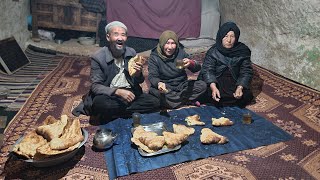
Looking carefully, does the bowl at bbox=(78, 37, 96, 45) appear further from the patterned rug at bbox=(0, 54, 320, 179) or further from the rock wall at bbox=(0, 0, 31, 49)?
the patterned rug at bbox=(0, 54, 320, 179)

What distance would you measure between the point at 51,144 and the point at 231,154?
191 centimetres

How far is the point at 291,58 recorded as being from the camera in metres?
5.40

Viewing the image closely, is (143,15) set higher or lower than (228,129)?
higher

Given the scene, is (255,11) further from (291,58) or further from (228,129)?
(228,129)

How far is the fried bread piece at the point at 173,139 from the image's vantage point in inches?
111

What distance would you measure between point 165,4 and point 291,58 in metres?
4.15

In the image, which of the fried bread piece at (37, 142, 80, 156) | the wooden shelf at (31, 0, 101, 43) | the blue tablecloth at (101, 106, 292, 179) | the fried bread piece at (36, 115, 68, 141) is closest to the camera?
the fried bread piece at (37, 142, 80, 156)

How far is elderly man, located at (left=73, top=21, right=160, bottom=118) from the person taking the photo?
11.2ft

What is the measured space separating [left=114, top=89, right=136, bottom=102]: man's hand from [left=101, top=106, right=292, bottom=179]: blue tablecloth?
1.24ft

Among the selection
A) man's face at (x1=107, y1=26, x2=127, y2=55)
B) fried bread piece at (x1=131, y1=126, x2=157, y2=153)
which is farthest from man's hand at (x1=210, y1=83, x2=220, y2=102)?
man's face at (x1=107, y1=26, x2=127, y2=55)

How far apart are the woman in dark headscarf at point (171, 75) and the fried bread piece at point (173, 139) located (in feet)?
3.39

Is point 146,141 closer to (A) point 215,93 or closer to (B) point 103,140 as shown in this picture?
(B) point 103,140

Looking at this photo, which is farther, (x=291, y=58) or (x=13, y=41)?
(x=13, y=41)

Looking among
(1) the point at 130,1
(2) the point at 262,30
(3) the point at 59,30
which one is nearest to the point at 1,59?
(3) the point at 59,30
